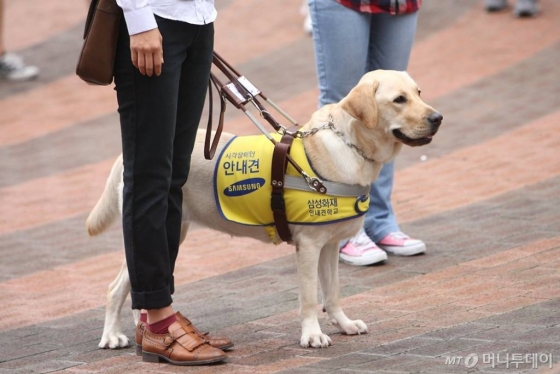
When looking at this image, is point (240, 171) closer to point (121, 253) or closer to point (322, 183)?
point (322, 183)

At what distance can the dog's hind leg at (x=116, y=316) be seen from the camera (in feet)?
14.7

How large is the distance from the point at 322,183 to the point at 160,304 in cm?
88

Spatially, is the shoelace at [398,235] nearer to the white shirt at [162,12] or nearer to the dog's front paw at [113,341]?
the dog's front paw at [113,341]

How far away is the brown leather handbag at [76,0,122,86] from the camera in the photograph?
3762mm

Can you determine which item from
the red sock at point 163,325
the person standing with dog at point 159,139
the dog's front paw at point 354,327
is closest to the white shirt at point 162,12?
the person standing with dog at point 159,139

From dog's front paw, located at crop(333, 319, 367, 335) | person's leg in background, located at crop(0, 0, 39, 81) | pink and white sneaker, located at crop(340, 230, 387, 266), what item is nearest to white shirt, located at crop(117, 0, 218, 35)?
dog's front paw, located at crop(333, 319, 367, 335)

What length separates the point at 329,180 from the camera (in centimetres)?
432

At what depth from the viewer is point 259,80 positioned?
36.0 feet

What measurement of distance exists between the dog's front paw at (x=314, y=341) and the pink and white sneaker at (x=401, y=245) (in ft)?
5.18

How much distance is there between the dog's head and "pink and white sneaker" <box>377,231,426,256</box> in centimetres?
155

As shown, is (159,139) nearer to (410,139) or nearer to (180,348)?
(180,348)

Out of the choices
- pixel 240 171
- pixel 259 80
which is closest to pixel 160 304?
pixel 240 171

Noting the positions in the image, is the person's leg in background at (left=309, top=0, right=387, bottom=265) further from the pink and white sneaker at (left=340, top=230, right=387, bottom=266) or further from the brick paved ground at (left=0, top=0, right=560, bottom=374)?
the brick paved ground at (left=0, top=0, right=560, bottom=374)

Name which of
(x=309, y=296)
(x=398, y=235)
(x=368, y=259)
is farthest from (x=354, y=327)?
(x=398, y=235)
